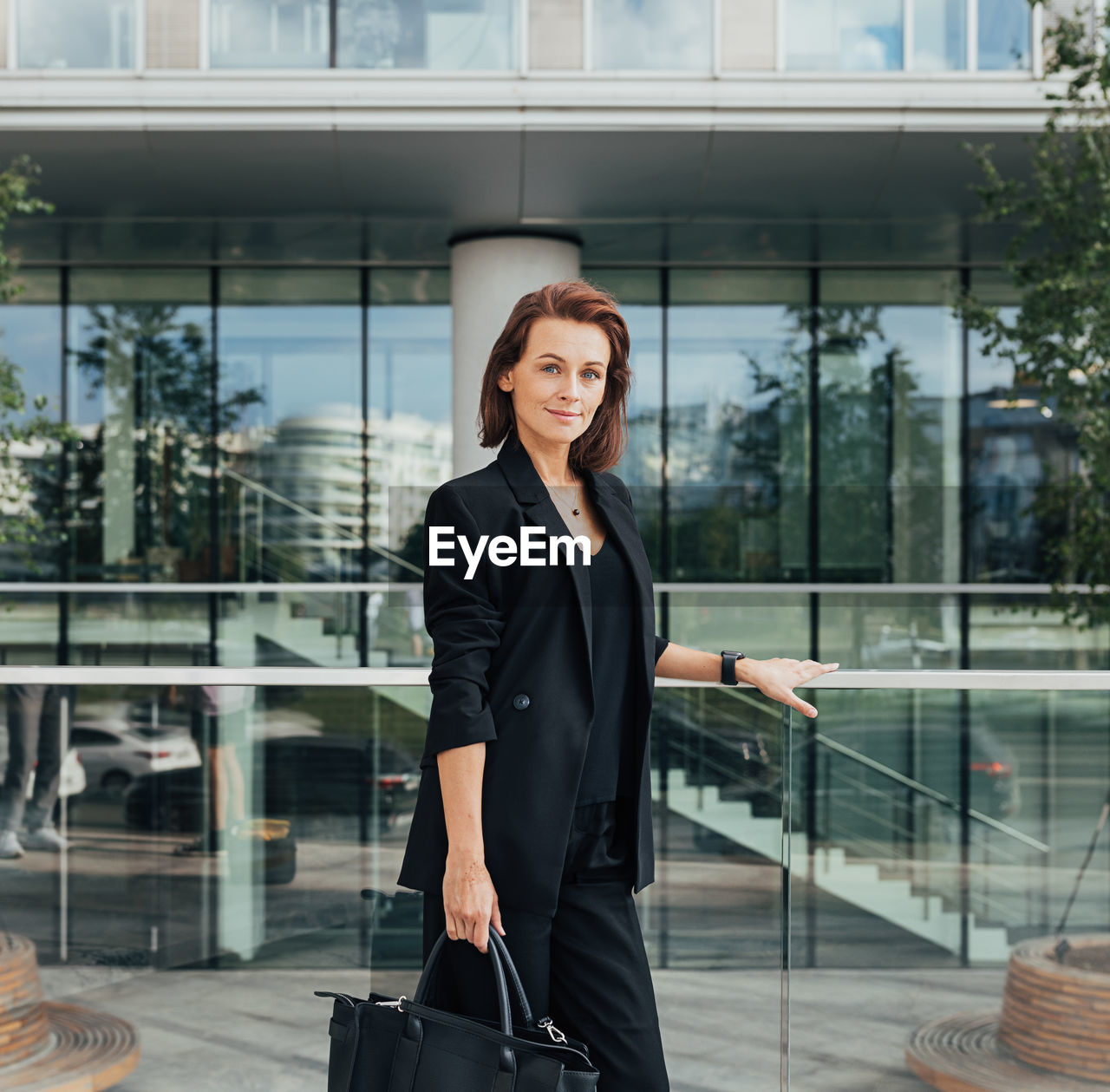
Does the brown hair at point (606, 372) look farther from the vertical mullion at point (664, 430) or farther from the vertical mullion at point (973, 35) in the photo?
the vertical mullion at point (664, 430)

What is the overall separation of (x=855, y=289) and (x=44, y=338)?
323 inches

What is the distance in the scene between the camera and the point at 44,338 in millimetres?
12648

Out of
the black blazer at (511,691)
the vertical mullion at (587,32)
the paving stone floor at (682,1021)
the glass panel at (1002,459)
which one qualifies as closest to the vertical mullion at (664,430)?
the glass panel at (1002,459)

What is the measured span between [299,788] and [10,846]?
2.52 ft

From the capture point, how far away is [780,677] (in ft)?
8.93

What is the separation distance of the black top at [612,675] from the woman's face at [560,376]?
26cm

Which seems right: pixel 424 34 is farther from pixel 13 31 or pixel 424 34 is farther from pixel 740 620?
pixel 740 620

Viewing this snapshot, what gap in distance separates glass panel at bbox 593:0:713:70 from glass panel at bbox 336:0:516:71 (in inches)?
30.7

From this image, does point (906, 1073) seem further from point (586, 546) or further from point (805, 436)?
point (805, 436)

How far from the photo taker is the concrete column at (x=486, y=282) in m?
10.8

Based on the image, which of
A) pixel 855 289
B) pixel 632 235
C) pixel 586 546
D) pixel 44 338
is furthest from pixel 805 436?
pixel 586 546

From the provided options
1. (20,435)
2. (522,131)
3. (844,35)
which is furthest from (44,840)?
(844,35)

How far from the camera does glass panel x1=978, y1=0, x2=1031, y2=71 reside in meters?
9.62

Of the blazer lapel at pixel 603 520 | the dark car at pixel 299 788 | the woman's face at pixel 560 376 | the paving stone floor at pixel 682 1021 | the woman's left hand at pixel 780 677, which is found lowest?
the paving stone floor at pixel 682 1021
